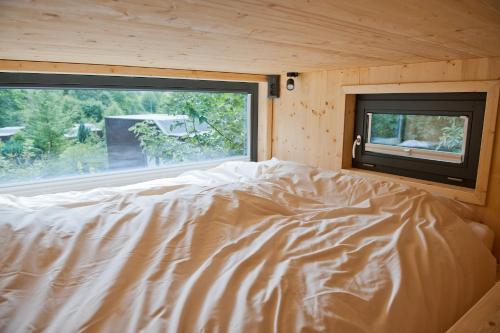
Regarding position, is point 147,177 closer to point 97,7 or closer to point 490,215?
point 97,7

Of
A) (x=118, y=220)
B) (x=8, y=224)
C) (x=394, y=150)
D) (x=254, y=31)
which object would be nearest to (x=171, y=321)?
(x=118, y=220)

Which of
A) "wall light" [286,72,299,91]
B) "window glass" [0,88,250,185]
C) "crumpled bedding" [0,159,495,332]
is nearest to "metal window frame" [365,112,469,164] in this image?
"crumpled bedding" [0,159,495,332]

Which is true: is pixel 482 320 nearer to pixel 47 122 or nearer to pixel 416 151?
pixel 416 151

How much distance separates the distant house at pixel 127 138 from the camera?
2848mm

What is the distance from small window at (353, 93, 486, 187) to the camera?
216 centimetres

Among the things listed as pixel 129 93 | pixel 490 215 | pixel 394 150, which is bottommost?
pixel 490 215

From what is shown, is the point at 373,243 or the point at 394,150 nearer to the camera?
the point at 373,243

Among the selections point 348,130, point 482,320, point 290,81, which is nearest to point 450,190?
point 348,130

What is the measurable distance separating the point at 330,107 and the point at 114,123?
190 cm

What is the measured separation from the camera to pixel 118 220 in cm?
143

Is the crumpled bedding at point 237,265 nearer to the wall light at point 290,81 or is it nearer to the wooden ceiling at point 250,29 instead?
the wooden ceiling at point 250,29

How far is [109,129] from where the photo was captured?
2.82 metres

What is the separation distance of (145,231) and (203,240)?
244 mm

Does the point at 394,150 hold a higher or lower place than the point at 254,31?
lower
